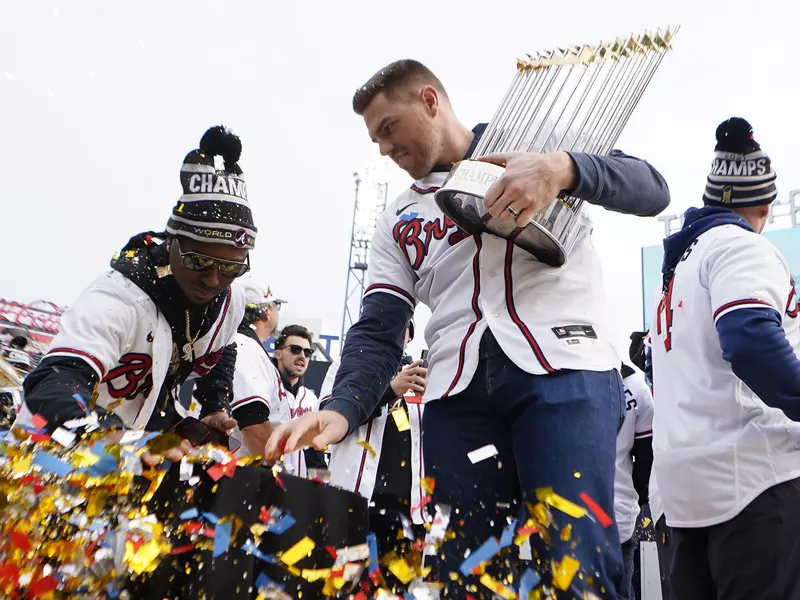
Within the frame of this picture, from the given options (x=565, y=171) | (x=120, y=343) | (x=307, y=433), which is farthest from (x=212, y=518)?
(x=120, y=343)

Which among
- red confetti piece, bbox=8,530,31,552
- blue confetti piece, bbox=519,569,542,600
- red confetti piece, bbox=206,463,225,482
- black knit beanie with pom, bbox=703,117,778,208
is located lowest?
red confetti piece, bbox=8,530,31,552

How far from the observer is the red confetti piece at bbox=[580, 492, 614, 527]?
1.48m

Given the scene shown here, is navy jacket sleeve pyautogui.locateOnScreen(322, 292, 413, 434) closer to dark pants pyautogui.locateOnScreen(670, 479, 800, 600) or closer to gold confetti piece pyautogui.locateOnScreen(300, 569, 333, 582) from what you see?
gold confetti piece pyautogui.locateOnScreen(300, 569, 333, 582)

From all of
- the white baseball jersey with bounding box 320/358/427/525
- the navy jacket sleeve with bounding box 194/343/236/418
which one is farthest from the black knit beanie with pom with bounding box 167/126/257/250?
the white baseball jersey with bounding box 320/358/427/525

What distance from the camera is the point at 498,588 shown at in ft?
4.80

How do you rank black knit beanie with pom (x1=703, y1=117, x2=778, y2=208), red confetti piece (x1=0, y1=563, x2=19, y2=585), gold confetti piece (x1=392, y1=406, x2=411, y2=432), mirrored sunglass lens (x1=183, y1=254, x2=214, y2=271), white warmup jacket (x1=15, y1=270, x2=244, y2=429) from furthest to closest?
gold confetti piece (x1=392, y1=406, x2=411, y2=432) < black knit beanie with pom (x1=703, y1=117, x2=778, y2=208) < mirrored sunglass lens (x1=183, y1=254, x2=214, y2=271) < white warmup jacket (x1=15, y1=270, x2=244, y2=429) < red confetti piece (x1=0, y1=563, x2=19, y2=585)

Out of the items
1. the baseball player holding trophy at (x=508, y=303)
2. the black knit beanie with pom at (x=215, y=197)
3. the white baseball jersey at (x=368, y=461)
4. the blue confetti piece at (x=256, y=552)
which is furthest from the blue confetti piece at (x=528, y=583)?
the white baseball jersey at (x=368, y=461)

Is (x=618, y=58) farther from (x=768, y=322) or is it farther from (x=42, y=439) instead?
(x=42, y=439)

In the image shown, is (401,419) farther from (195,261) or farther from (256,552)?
(256,552)

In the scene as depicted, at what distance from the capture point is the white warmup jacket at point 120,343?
2.20 metres

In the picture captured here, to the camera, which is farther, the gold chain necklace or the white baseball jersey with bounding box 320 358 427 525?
the white baseball jersey with bounding box 320 358 427 525

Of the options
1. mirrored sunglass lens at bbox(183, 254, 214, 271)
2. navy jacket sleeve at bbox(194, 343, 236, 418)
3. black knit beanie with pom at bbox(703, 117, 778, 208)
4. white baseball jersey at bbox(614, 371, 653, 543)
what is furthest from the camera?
white baseball jersey at bbox(614, 371, 653, 543)

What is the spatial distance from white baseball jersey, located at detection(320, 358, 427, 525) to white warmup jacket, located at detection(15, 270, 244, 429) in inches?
38.9

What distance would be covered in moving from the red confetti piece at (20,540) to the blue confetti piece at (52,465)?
0.12 metres
